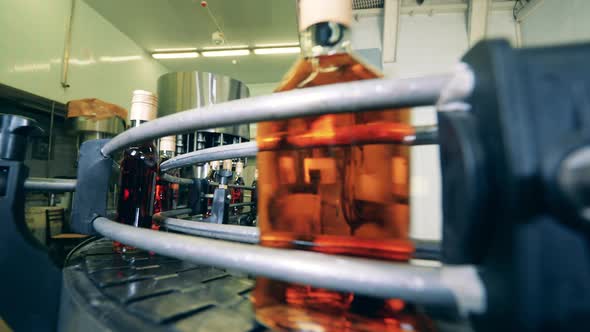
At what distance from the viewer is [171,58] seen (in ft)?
11.4

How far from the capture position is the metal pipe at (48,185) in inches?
17.8

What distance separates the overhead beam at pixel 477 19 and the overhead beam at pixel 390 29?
445mm

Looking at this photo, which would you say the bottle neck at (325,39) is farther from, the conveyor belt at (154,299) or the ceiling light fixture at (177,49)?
the ceiling light fixture at (177,49)

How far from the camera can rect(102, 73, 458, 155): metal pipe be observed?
157mm

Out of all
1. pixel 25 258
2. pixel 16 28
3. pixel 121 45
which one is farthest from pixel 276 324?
pixel 121 45

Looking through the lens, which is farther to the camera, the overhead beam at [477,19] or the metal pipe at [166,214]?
the overhead beam at [477,19]

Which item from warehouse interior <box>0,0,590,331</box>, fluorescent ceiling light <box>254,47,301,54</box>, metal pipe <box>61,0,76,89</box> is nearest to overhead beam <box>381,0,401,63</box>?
warehouse interior <box>0,0,590,331</box>

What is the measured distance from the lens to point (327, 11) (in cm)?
25

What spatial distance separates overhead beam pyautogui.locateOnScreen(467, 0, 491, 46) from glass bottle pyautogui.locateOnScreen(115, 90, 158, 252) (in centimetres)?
198

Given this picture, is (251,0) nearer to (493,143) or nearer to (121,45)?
(121,45)

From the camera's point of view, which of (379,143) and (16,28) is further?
(16,28)

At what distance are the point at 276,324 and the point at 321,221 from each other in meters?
0.10

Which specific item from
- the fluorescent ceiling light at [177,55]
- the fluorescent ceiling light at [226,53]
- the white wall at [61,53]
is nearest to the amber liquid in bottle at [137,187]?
the white wall at [61,53]

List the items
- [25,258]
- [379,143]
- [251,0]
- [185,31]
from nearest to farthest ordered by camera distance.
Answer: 1. [379,143]
2. [25,258]
3. [251,0]
4. [185,31]
